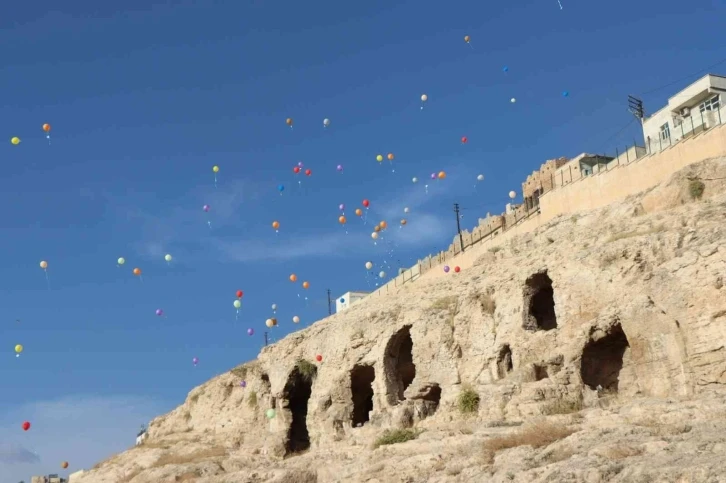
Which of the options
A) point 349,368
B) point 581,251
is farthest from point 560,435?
point 349,368

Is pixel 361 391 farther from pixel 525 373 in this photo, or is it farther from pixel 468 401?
pixel 525 373

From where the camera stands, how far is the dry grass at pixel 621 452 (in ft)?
49.4

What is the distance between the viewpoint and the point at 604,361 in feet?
79.0

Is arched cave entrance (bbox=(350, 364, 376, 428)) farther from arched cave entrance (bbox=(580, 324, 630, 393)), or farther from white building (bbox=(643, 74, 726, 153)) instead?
white building (bbox=(643, 74, 726, 153))

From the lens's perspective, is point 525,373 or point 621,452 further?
point 525,373

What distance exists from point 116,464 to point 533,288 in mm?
20790

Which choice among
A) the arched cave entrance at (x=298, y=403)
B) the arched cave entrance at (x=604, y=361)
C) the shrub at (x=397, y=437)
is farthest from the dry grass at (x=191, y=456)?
the arched cave entrance at (x=604, y=361)

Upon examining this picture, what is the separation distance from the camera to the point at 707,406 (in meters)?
17.3

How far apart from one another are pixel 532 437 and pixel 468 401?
25.4ft

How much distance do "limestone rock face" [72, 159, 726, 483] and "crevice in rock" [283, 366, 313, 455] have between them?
0.07 meters

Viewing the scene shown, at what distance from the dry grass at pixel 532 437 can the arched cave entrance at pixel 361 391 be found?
13983 mm

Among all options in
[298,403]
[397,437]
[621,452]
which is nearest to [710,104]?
[298,403]

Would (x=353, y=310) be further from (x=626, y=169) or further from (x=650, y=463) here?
(x=650, y=463)

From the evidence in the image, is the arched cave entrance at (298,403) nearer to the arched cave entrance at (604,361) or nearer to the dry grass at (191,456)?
the dry grass at (191,456)
